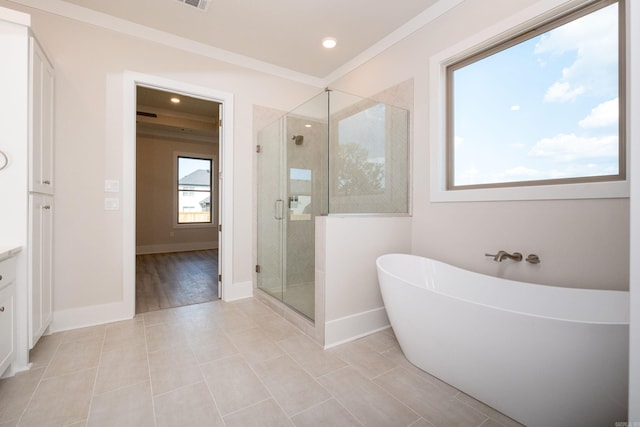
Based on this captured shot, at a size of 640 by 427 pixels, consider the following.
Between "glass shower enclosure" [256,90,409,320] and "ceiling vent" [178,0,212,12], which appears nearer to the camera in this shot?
"ceiling vent" [178,0,212,12]

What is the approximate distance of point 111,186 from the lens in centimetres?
248

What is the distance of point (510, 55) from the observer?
2023 mm

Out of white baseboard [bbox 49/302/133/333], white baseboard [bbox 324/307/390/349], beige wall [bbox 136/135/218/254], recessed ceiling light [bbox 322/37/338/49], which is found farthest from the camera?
beige wall [bbox 136/135/218/254]

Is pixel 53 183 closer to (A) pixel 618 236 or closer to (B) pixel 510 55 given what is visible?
(B) pixel 510 55

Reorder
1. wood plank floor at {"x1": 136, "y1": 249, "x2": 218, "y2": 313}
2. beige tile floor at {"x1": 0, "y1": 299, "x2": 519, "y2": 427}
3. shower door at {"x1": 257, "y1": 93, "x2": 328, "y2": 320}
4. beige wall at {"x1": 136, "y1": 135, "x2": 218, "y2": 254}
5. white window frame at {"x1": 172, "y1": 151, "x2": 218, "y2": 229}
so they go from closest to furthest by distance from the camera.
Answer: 1. beige tile floor at {"x1": 0, "y1": 299, "x2": 519, "y2": 427}
2. shower door at {"x1": 257, "y1": 93, "x2": 328, "y2": 320}
3. wood plank floor at {"x1": 136, "y1": 249, "x2": 218, "y2": 313}
4. beige wall at {"x1": 136, "y1": 135, "x2": 218, "y2": 254}
5. white window frame at {"x1": 172, "y1": 151, "x2": 218, "y2": 229}

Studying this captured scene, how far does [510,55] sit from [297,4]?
173cm

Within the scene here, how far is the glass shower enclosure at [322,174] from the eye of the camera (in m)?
2.41

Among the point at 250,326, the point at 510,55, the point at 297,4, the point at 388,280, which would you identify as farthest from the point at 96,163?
the point at 510,55

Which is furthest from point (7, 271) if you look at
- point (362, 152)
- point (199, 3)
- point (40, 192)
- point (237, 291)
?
point (362, 152)

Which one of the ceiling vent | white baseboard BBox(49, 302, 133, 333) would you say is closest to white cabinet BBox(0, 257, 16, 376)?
white baseboard BBox(49, 302, 133, 333)

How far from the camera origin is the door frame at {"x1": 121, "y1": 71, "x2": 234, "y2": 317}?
2.53 meters

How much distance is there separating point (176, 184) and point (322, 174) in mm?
5009

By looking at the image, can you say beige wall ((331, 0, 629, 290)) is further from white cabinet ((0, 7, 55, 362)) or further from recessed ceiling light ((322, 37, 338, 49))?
white cabinet ((0, 7, 55, 362))

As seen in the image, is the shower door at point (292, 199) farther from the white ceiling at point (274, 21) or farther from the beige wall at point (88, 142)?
the beige wall at point (88, 142)
